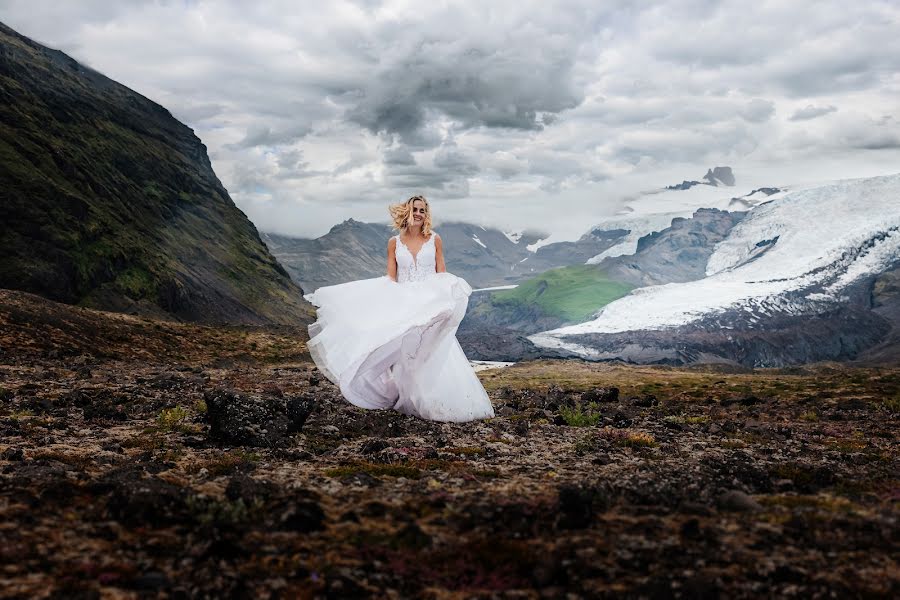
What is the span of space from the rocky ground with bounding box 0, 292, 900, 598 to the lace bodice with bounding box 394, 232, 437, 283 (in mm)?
4478

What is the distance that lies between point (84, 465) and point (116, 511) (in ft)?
14.8

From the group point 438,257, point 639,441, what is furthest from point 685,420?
point 438,257

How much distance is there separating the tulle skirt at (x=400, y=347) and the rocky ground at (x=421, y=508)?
0.82 m

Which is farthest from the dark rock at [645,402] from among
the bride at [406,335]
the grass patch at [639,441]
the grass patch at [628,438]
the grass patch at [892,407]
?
the bride at [406,335]

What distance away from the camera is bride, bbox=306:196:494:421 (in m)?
17.5

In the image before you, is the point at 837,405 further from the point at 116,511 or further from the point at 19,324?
the point at 19,324

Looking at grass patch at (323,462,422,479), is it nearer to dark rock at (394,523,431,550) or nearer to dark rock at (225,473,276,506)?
dark rock at (225,473,276,506)

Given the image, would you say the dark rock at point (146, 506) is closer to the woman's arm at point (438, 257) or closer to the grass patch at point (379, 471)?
the grass patch at point (379, 471)

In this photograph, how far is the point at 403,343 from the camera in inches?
694

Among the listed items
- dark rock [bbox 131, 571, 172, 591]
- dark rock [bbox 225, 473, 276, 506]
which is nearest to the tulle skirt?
dark rock [bbox 225, 473, 276, 506]

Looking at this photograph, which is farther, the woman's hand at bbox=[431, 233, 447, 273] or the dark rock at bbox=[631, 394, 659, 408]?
the dark rock at bbox=[631, 394, 659, 408]

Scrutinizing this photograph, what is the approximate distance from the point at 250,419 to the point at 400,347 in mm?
4516

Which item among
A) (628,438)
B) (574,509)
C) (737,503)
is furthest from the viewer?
(628,438)

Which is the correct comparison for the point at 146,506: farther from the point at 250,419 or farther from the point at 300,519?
the point at 250,419
